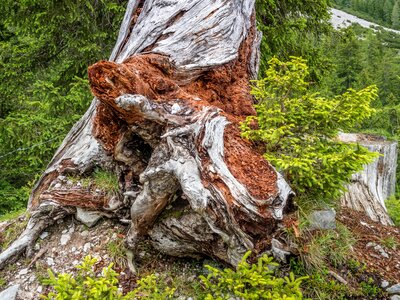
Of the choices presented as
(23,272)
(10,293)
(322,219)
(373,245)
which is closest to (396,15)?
(373,245)

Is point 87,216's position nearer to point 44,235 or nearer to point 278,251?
point 44,235

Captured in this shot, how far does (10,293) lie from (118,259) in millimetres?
1041

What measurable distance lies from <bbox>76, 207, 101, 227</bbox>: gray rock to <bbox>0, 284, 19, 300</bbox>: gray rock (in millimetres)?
889

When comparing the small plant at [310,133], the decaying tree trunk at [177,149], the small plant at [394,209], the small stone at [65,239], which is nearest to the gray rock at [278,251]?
the decaying tree trunk at [177,149]

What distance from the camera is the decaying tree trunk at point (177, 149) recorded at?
296 centimetres

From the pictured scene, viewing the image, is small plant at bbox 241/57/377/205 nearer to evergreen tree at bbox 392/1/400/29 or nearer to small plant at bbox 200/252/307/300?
small plant at bbox 200/252/307/300

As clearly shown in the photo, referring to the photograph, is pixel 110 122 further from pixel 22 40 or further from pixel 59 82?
pixel 22 40

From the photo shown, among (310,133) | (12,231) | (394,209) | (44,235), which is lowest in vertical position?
(394,209)

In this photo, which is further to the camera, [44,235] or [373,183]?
[373,183]

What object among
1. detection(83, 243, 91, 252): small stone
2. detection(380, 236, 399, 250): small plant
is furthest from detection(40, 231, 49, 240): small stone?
detection(380, 236, 399, 250): small plant

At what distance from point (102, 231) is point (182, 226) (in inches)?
42.7

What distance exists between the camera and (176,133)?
126 inches

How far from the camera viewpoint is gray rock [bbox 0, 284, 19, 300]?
327 centimetres

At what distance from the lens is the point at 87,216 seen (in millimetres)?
3914
